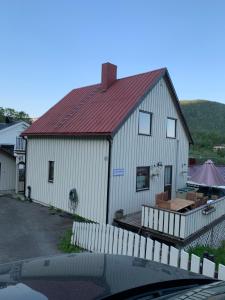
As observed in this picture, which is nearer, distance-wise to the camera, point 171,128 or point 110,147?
point 110,147

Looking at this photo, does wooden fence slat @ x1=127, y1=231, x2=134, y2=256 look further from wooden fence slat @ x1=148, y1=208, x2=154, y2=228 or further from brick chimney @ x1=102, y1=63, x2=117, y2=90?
brick chimney @ x1=102, y1=63, x2=117, y2=90

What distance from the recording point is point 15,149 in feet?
90.8

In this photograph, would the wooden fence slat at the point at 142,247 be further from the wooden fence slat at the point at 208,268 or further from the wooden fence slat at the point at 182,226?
the wooden fence slat at the point at 182,226

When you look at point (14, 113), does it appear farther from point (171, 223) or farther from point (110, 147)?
point (171, 223)

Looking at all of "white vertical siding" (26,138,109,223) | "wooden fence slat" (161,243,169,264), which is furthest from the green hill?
"wooden fence slat" (161,243,169,264)

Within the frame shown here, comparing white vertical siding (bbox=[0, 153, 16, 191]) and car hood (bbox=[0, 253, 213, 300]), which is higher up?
car hood (bbox=[0, 253, 213, 300])

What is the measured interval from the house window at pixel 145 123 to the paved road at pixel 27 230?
5.12 meters

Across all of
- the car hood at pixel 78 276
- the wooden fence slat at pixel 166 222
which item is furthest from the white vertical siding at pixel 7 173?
the car hood at pixel 78 276

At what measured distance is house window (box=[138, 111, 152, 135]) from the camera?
42.8ft

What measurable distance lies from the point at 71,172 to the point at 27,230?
11.1 feet

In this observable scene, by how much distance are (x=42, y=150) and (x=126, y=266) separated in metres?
12.9

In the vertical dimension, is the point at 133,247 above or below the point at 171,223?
below

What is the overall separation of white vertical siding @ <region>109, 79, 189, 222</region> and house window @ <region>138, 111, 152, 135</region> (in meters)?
0.21

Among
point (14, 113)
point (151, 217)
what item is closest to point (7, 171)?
point (151, 217)
